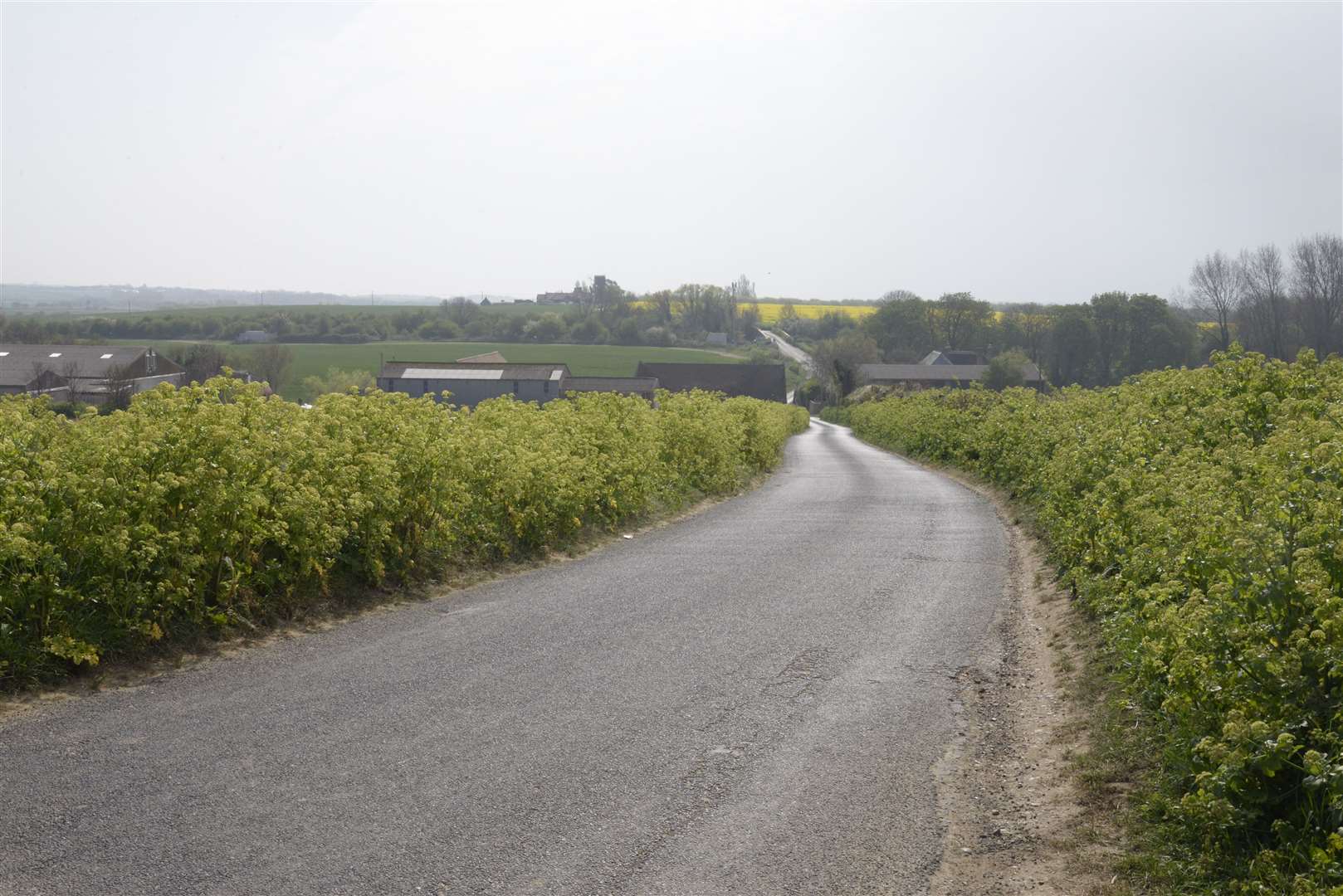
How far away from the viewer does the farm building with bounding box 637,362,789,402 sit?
90294 mm

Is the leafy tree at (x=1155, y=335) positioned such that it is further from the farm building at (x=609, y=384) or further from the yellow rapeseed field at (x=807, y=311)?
the yellow rapeseed field at (x=807, y=311)

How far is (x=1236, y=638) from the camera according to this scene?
508cm

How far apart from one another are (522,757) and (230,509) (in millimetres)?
3814

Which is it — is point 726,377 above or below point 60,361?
below

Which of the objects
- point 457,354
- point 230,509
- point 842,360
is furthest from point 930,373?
point 230,509

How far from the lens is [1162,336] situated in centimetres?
7550

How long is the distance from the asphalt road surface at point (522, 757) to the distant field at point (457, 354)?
46143 millimetres

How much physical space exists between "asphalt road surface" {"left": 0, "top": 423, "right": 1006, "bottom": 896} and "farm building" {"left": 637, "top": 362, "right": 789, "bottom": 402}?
7911 centimetres

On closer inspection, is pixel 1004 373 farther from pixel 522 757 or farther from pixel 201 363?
pixel 522 757

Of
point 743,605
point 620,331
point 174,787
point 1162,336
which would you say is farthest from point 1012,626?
point 620,331

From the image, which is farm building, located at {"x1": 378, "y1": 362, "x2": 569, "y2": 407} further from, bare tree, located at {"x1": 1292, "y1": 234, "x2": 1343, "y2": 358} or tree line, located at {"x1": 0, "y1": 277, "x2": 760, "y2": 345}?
bare tree, located at {"x1": 1292, "y1": 234, "x2": 1343, "y2": 358}

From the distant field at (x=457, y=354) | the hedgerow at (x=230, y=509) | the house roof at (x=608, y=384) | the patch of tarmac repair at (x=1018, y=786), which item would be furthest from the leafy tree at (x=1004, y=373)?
the patch of tarmac repair at (x=1018, y=786)

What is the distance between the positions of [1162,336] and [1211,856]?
255ft

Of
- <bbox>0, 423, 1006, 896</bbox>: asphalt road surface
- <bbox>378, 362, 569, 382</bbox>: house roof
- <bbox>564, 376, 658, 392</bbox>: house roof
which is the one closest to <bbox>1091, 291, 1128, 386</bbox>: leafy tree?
<bbox>564, 376, 658, 392</bbox>: house roof
